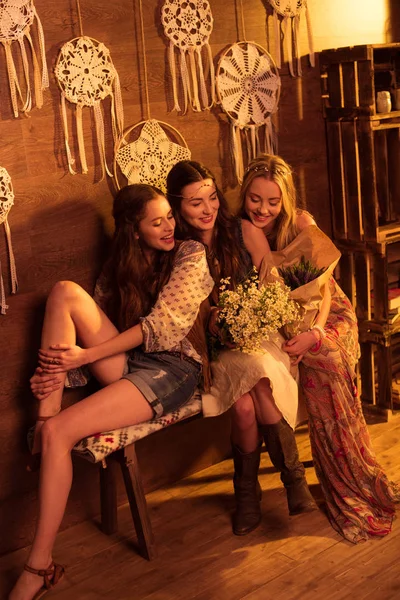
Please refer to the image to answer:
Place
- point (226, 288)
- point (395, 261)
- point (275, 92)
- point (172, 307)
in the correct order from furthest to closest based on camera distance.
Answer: point (395, 261), point (275, 92), point (226, 288), point (172, 307)

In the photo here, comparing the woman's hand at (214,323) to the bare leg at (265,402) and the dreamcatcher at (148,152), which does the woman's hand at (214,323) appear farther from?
the dreamcatcher at (148,152)

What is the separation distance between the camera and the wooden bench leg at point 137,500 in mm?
2938

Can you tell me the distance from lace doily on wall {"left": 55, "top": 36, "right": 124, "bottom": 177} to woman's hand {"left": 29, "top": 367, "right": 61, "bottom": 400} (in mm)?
765

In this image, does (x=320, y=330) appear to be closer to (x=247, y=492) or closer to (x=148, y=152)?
(x=247, y=492)

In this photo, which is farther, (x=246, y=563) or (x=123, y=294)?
(x=123, y=294)

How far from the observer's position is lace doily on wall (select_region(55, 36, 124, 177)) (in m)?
3.04

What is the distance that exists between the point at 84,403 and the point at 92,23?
4.57ft

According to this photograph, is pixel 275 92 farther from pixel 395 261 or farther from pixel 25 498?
pixel 25 498

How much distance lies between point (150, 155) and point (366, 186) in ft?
3.63

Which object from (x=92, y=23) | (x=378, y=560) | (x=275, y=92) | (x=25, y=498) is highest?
(x=92, y=23)

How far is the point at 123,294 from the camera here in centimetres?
312

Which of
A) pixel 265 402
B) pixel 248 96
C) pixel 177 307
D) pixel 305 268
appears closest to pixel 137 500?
pixel 265 402

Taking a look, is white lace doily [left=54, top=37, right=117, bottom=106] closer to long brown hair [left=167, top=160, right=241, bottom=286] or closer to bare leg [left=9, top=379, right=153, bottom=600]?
long brown hair [left=167, top=160, right=241, bottom=286]

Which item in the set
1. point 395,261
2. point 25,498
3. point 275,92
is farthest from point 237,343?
point 395,261
